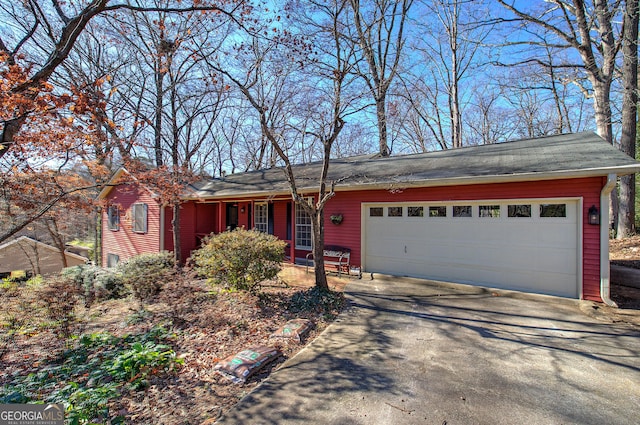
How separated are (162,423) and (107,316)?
4.43 meters

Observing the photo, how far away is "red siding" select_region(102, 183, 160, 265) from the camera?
40.7 feet

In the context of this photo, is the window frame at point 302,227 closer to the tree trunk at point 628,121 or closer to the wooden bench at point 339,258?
the wooden bench at point 339,258

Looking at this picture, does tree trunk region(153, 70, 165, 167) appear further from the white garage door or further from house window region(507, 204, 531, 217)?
house window region(507, 204, 531, 217)

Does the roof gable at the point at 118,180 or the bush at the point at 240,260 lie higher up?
the roof gable at the point at 118,180

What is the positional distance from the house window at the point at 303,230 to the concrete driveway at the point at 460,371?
491 cm

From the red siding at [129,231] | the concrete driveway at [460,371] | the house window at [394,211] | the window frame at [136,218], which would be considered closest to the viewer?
the concrete driveway at [460,371]

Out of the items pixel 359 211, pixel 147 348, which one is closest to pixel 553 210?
pixel 359 211

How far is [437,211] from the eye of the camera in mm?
7191

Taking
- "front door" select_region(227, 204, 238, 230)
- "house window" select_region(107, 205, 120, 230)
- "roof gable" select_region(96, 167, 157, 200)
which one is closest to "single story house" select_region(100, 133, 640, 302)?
"roof gable" select_region(96, 167, 157, 200)

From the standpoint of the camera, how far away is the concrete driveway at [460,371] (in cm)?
260

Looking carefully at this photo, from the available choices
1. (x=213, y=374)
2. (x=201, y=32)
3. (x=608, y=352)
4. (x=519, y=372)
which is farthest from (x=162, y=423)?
(x=201, y=32)

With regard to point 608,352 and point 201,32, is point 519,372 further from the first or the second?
point 201,32

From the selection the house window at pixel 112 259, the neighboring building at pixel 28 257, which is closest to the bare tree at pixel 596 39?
the house window at pixel 112 259

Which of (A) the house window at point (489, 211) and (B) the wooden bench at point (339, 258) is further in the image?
(B) the wooden bench at point (339, 258)
